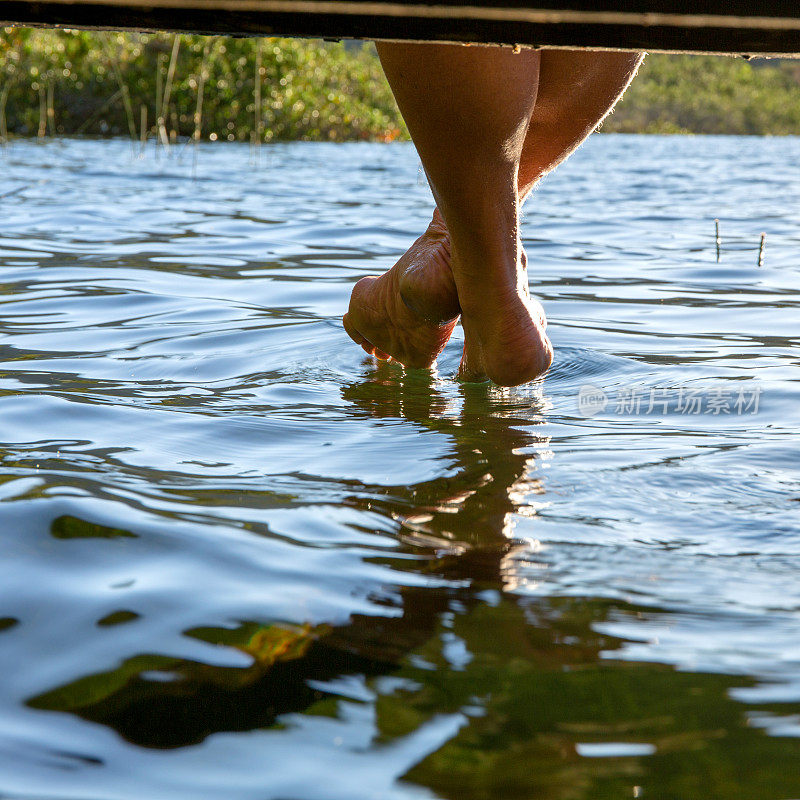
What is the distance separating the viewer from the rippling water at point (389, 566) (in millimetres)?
792

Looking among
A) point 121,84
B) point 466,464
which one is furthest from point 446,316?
point 121,84

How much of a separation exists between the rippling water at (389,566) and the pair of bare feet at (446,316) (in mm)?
76

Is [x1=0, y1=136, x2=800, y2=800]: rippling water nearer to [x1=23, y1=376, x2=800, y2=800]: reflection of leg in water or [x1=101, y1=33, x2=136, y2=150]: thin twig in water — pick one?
[x1=23, y1=376, x2=800, y2=800]: reflection of leg in water

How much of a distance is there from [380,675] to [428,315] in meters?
1.26

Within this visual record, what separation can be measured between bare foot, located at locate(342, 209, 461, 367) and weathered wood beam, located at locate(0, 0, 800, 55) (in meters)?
1.10

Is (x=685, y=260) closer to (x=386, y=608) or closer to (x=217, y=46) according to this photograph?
(x=386, y=608)

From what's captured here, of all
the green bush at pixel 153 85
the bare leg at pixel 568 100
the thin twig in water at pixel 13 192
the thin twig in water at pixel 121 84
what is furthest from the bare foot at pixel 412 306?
the green bush at pixel 153 85

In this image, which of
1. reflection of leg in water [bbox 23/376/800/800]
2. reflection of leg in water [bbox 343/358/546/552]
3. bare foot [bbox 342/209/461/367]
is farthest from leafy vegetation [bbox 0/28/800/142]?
reflection of leg in water [bbox 23/376/800/800]

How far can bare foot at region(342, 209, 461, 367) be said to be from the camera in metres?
2.00

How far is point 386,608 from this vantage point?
3.34 feet

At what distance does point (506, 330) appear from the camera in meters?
1.88

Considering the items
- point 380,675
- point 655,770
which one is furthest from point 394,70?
point 655,770

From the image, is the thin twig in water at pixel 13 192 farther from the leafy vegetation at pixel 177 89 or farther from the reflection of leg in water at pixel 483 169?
the leafy vegetation at pixel 177 89

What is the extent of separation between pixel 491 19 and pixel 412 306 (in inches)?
48.6
